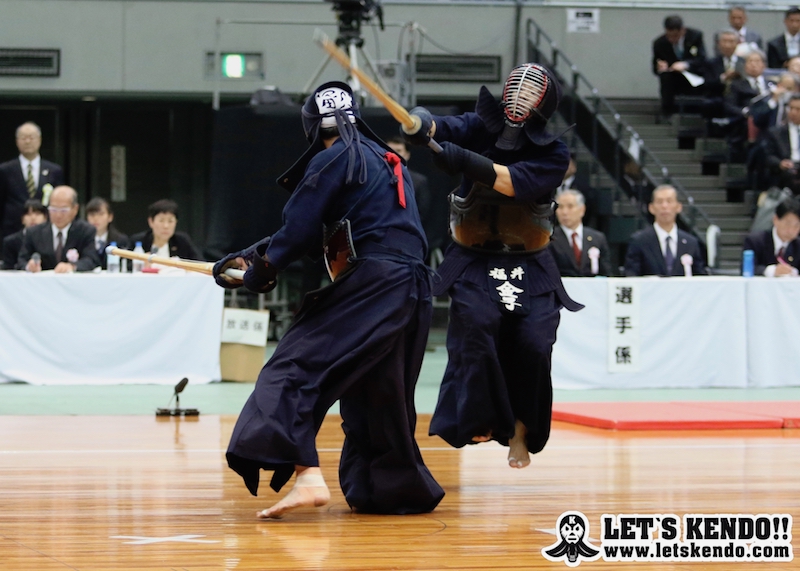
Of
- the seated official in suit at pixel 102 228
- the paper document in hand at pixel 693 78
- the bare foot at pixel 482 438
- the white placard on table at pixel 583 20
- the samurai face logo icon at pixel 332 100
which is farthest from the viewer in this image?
the white placard on table at pixel 583 20

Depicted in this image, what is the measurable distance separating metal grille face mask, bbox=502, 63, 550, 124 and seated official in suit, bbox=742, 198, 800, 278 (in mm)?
5242

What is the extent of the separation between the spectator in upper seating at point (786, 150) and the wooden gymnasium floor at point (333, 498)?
5.63 metres

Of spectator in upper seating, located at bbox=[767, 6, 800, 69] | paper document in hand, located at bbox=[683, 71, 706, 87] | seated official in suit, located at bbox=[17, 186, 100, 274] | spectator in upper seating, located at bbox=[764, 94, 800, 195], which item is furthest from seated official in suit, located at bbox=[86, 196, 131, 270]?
spectator in upper seating, located at bbox=[767, 6, 800, 69]

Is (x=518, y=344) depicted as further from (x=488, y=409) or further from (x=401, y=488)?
(x=401, y=488)

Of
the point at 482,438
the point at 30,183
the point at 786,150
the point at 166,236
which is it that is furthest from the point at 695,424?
the point at 30,183

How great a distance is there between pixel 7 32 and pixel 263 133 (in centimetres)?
425

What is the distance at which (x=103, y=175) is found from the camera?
16734mm

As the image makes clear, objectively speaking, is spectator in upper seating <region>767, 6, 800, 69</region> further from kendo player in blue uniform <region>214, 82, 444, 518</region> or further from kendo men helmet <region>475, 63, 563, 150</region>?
kendo player in blue uniform <region>214, 82, 444, 518</region>

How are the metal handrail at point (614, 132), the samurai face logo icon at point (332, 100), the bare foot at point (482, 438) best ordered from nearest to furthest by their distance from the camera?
the samurai face logo icon at point (332, 100) → the bare foot at point (482, 438) → the metal handrail at point (614, 132)

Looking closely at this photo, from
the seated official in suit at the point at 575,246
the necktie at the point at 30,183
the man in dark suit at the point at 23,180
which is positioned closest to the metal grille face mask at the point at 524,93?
the seated official in suit at the point at 575,246

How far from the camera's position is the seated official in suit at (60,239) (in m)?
9.98

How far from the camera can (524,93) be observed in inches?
204

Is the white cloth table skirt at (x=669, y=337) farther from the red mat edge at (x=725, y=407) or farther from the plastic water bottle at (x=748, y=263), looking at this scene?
the red mat edge at (x=725, y=407)

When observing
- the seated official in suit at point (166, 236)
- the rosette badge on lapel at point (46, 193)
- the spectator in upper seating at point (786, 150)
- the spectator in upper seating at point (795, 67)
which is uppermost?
the spectator in upper seating at point (795, 67)
